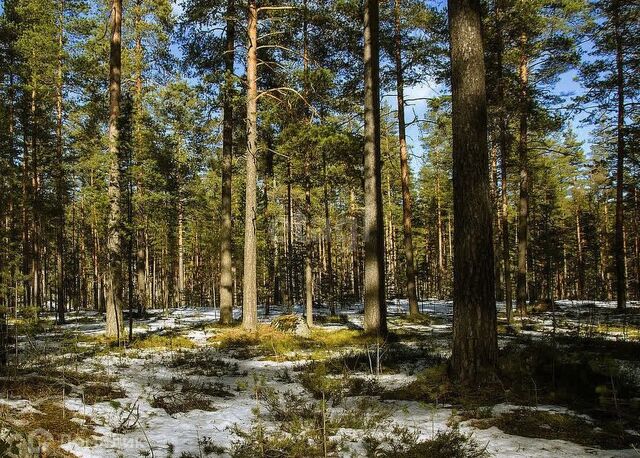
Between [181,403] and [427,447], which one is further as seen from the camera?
[181,403]

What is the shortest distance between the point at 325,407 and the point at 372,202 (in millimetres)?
7868

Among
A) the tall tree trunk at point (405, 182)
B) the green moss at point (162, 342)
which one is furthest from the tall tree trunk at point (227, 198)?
the tall tree trunk at point (405, 182)

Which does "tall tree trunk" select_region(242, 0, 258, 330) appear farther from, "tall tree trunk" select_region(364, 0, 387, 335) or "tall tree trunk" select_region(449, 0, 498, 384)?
"tall tree trunk" select_region(449, 0, 498, 384)

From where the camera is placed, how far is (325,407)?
3.93 m

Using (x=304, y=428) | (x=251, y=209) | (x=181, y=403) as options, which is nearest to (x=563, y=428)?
(x=304, y=428)

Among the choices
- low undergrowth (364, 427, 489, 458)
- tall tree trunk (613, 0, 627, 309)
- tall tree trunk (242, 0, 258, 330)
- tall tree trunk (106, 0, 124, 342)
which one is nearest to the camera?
low undergrowth (364, 427, 489, 458)

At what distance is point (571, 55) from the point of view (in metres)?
16.1

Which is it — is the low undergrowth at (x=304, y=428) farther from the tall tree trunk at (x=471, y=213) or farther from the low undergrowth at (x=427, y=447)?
the tall tree trunk at (x=471, y=213)

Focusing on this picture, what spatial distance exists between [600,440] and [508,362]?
7.56ft

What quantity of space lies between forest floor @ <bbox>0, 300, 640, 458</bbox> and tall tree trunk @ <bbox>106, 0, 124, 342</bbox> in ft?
8.01

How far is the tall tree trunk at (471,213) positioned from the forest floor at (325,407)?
1.67ft

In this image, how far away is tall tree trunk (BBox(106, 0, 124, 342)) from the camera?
10.7m

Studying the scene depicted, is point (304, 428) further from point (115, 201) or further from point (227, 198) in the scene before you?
point (227, 198)

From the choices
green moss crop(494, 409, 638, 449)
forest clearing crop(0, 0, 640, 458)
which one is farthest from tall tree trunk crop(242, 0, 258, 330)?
green moss crop(494, 409, 638, 449)
